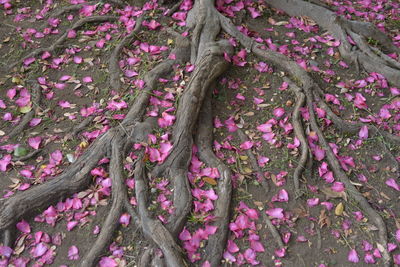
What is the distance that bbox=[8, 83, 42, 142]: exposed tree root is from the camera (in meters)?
4.04

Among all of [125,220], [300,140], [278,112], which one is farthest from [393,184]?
[125,220]

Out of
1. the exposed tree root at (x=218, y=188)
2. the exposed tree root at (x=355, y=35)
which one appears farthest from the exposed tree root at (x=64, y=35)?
the exposed tree root at (x=355, y=35)

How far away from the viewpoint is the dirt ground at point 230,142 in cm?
329

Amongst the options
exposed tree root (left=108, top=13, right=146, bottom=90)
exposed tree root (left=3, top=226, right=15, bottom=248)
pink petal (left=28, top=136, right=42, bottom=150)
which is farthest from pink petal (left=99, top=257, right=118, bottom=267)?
exposed tree root (left=108, top=13, right=146, bottom=90)

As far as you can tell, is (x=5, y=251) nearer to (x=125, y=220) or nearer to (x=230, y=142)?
(x=125, y=220)

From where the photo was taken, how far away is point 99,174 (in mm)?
3523

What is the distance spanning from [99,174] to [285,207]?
1763mm

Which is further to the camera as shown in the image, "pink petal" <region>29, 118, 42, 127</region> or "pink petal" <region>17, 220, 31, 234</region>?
"pink petal" <region>29, 118, 42, 127</region>

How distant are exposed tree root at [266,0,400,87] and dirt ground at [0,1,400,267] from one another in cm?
12

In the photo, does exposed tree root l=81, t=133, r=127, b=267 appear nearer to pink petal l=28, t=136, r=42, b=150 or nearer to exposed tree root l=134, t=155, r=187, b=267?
exposed tree root l=134, t=155, r=187, b=267

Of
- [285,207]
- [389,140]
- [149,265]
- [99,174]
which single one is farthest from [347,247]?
[99,174]

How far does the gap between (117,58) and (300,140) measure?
7.74 feet

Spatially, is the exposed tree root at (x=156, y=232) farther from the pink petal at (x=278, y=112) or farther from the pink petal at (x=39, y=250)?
the pink petal at (x=278, y=112)

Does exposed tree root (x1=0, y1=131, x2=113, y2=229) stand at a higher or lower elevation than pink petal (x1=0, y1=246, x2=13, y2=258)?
higher
